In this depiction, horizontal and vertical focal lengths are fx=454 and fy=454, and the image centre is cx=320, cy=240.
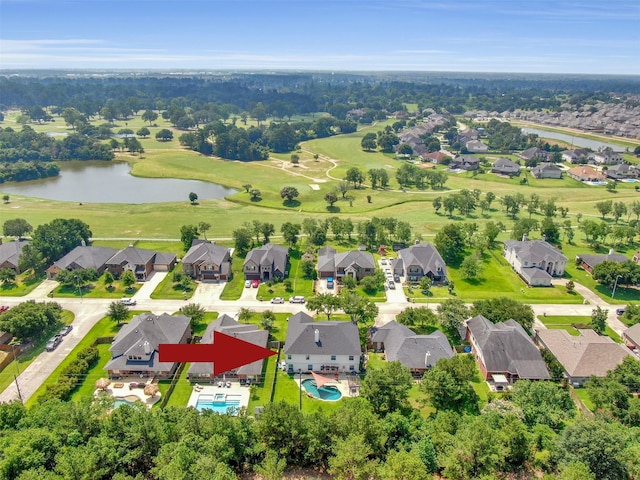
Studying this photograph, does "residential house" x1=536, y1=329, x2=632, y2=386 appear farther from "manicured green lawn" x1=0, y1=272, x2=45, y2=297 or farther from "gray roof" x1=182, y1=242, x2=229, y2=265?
"manicured green lawn" x1=0, y1=272, x2=45, y2=297

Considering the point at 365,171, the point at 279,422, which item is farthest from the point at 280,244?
the point at 365,171

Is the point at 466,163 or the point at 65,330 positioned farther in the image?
the point at 466,163

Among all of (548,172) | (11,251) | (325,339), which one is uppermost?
(325,339)

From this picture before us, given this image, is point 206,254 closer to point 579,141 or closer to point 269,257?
point 269,257

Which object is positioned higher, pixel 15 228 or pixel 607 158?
pixel 15 228

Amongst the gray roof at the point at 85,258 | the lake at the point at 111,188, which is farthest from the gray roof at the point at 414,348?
the lake at the point at 111,188

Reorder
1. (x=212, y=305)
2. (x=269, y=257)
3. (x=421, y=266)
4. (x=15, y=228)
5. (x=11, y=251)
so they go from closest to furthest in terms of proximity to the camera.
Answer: (x=212, y=305), (x=421, y=266), (x=269, y=257), (x=11, y=251), (x=15, y=228)

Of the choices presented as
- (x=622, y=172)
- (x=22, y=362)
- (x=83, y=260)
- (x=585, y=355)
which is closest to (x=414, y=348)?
(x=585, y=355)
